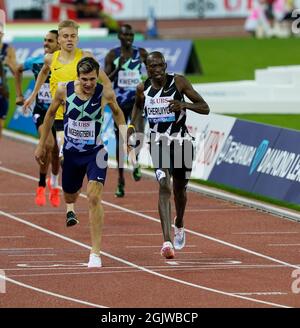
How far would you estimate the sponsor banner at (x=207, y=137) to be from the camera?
75.9 ft

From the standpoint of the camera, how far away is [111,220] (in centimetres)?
2027

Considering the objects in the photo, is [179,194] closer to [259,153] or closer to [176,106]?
[176,106]

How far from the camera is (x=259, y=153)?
859 inches

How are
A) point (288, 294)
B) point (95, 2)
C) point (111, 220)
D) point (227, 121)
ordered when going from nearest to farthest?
point (288, 294), point (111, 220), point (227, 121), point (95, 2)

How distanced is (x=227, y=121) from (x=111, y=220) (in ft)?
11.4

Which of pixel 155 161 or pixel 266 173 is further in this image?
pixel 266 173

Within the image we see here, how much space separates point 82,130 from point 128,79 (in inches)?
257

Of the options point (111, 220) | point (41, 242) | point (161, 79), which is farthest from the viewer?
point (111, 220)

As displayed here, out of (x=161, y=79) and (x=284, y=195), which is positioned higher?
(x=161, y=79)

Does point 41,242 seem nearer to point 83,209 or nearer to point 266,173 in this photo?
point 83,209

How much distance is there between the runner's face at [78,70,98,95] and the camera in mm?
16141

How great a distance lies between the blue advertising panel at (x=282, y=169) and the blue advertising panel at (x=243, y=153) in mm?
161

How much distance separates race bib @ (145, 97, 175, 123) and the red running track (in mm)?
1494
